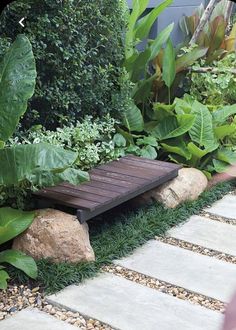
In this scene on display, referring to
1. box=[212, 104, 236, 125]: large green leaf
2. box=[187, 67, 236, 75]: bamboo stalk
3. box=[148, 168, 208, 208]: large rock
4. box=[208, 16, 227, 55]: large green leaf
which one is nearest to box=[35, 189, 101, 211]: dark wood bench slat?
box=[148, 168, 208, 208]: large rock

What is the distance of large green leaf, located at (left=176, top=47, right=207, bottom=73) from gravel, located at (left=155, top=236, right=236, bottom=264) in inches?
84.4

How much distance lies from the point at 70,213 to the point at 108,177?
0.53 meters

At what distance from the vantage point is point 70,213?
3.54 metres

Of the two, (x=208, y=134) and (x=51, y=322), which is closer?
(x=51, y=322)

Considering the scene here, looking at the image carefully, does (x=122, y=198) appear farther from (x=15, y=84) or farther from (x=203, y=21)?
(x=203, y=21)

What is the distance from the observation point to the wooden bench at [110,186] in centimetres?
341

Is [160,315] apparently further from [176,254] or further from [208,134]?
[208,134]

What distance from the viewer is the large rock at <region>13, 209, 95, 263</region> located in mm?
3236

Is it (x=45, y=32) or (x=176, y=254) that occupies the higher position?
(x=45, y=32)

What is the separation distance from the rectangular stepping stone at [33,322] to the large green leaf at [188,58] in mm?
3245

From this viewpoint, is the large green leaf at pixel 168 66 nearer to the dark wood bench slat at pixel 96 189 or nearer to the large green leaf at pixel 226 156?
the large green leaf at pixel 226 156

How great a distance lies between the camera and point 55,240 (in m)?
3.23

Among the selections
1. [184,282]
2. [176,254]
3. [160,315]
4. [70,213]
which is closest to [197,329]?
[160,315]

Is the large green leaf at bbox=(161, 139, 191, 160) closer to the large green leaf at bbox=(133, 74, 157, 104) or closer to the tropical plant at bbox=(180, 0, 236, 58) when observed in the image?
the large green leaf at bbox=(133, 74, 157, 104)
